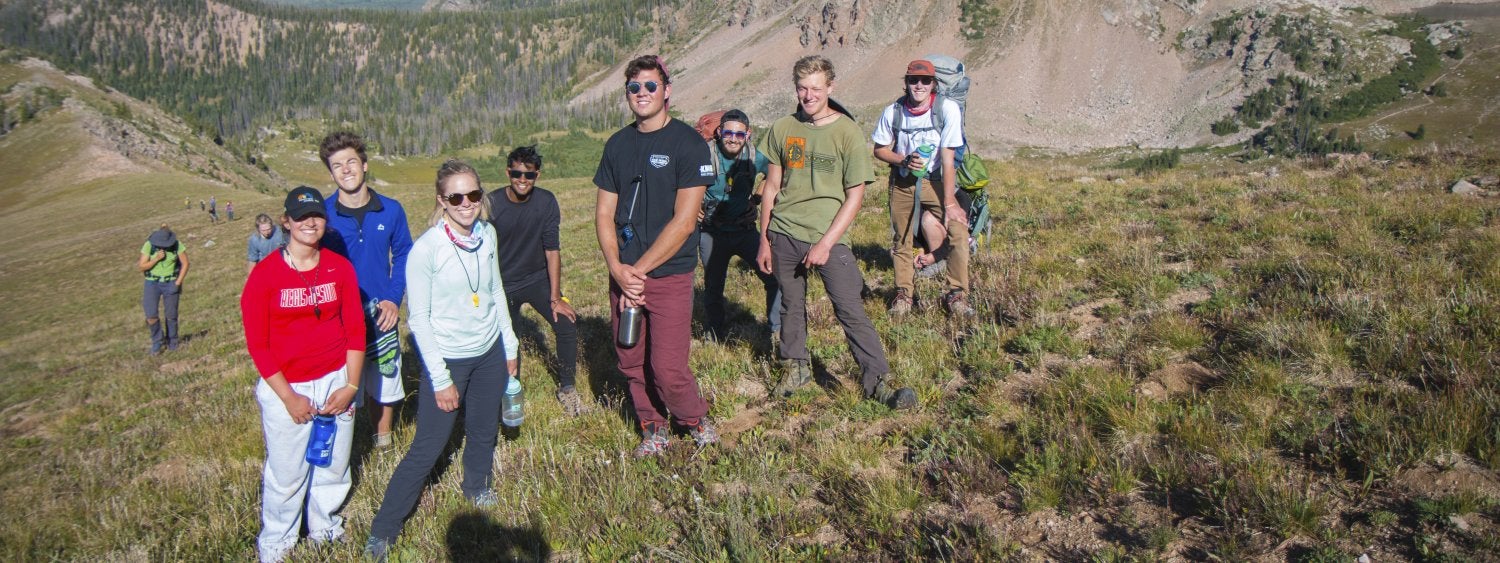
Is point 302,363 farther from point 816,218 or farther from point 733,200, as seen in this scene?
point 733,200

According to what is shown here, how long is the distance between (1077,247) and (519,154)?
6676mm

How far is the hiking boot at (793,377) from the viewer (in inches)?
214

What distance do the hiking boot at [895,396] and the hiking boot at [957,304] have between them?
1.97m

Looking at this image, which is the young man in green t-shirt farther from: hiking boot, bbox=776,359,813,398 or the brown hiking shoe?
the brown hiking shoe

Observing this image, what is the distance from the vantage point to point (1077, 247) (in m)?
8.60

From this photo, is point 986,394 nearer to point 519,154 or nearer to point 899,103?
point 899,103

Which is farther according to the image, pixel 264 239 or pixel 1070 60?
pixel 1070 60

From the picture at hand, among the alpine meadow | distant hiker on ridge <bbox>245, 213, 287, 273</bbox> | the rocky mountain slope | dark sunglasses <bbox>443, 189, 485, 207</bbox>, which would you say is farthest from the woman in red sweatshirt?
the rocky mountain slope

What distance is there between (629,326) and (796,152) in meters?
1.92

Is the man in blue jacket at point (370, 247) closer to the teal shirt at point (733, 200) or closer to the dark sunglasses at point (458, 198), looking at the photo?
the dark sunglasses at point (458, 198)

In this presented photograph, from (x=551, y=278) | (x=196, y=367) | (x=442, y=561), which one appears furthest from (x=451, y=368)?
(x=196, y=367)

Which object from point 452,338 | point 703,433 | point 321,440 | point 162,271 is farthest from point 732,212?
point 162,271

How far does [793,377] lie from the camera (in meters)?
5.48

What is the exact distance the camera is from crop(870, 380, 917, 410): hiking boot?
4.78 m
